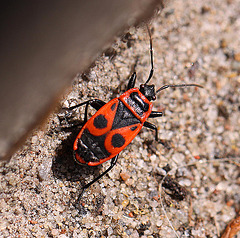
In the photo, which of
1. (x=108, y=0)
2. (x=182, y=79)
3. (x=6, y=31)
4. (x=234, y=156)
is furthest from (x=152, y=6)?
(x=234, y=156)

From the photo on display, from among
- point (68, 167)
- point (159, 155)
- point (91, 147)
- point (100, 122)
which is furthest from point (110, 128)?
point (159, 155)

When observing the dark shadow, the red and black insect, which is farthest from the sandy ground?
the red and black insect

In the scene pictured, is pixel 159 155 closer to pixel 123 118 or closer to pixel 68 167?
pixel 123 118

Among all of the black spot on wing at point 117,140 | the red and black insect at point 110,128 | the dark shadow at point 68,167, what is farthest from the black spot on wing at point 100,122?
the dark shadow at point 68,167

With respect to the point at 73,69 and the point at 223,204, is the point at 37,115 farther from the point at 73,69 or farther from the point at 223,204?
the point at 223,204

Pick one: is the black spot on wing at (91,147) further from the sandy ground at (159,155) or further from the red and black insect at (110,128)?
the sandy ground at (159,155)

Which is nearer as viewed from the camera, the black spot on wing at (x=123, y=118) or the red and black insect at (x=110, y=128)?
the red and black insect at (x=110, y=128)
